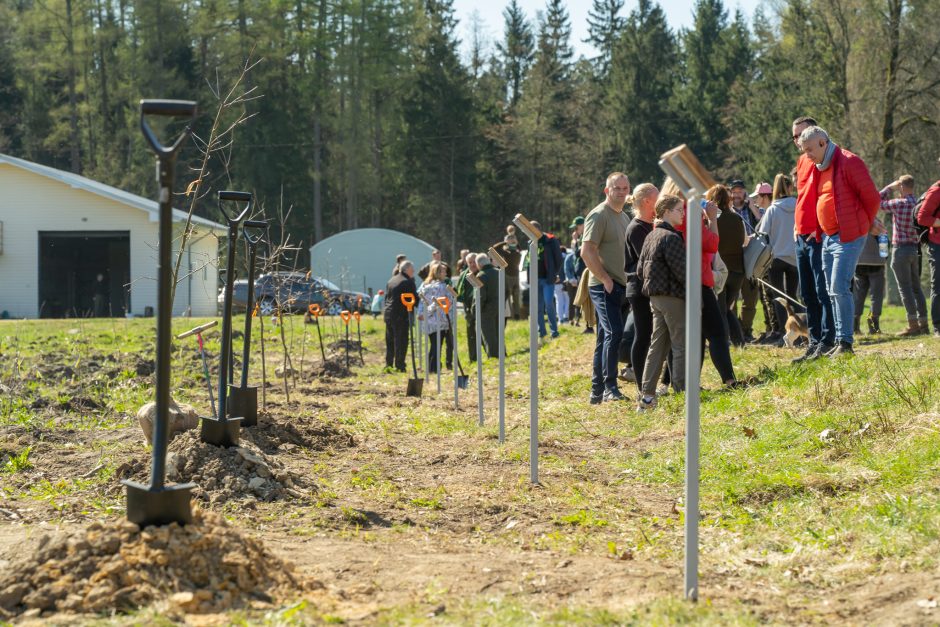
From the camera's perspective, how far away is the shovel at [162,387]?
445 cm

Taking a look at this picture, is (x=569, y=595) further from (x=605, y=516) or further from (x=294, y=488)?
(x=294, y=488)

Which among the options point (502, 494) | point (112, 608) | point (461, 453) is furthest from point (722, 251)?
point (112, 608)

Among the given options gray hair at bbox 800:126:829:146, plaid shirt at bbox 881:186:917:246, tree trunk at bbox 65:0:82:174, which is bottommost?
plaid shirt at bbox 881:186:917:246

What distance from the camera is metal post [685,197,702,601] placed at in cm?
409

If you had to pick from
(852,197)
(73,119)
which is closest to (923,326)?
(852,197)

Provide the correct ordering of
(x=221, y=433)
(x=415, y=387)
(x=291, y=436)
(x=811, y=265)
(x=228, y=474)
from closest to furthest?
Answer: (x=228, y=474) < (x=221, y=433) < (x=291, y=436) < (x=811, y=265) < (x=415, y=387)

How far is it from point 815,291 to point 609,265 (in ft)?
6.23

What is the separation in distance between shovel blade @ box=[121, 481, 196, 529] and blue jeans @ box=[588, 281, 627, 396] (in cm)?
588

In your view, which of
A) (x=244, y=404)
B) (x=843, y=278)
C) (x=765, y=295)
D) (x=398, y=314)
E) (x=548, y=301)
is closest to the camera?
(x=244, y=404)

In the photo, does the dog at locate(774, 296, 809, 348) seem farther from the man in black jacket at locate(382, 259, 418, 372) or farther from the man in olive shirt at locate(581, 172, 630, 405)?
the man in black jacket at locate(382, 259, 418, 372)

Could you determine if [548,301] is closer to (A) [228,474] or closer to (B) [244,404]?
(B) [244,404]

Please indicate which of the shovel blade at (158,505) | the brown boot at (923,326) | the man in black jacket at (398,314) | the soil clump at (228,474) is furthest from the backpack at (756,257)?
the shovel blade at (158,505)

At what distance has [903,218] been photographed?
42.7 ft

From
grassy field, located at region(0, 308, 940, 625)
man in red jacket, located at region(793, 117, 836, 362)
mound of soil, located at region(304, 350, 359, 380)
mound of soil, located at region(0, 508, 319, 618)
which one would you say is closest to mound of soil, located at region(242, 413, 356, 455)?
grassy field, located at region(0, 308, 940, 625)
